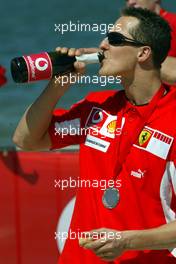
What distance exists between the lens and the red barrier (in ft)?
15.0

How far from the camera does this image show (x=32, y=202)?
461 centimetres

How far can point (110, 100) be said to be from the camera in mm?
3326

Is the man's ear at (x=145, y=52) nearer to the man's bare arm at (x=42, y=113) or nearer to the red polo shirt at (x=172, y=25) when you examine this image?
the man's bare arm at (x=42, y=113)

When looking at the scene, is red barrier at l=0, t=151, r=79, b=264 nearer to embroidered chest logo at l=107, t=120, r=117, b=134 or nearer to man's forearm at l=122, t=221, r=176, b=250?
embroidered chest logo at l=107, t=120, r=117, b=134

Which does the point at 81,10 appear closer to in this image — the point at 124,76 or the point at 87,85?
the point at 87,85

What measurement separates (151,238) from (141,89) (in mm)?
563

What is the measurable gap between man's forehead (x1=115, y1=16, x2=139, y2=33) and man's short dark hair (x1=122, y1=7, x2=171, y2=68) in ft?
0.04

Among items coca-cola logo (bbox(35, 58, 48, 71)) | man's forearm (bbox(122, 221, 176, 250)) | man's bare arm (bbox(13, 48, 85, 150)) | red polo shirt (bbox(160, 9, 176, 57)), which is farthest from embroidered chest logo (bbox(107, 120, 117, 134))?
red polo shirt (bbox(160, 9, 176, 57))

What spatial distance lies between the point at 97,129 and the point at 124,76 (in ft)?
0.72

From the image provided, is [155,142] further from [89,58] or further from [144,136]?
[89,58]

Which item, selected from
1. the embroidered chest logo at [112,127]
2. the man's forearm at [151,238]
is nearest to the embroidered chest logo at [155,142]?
the embroidered chest logo at [112,127]

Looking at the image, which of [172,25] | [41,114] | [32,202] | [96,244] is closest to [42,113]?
[41,114]

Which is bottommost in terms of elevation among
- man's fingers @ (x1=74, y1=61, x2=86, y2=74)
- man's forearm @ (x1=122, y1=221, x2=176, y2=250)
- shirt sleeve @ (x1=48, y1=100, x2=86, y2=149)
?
man's forearm @ (x1=122, y1=221, x2=176, y2=250)

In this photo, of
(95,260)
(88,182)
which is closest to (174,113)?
(88,182)
